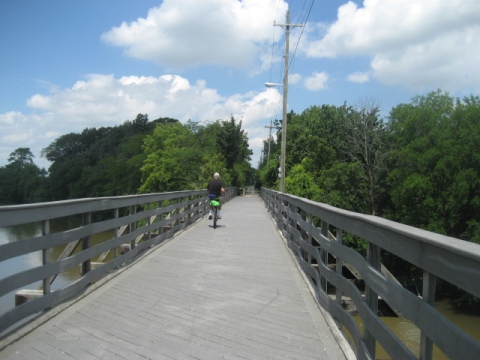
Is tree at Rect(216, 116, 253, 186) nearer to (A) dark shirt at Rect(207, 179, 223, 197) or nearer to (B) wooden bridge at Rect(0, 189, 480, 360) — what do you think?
(A) dark shirt at Rect(207, 179, 223, 197)

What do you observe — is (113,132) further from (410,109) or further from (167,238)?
(167,238)

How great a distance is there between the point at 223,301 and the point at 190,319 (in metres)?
0.78

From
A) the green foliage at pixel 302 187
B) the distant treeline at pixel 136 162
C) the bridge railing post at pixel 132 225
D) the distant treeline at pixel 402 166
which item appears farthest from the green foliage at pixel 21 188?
the bridge railing post at pixel 132 225

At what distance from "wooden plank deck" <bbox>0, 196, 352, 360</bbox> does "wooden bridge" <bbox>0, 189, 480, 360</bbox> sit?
11 millimetres

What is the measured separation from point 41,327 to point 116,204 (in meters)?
2.74

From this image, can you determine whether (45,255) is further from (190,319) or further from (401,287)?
(401,287)

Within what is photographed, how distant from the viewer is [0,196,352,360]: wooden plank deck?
3.73 metres

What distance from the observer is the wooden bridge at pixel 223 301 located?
236 centimetres

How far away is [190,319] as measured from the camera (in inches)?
179

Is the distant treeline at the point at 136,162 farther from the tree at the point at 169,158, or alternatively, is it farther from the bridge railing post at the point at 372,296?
the bridge railing post at the point at 372,296

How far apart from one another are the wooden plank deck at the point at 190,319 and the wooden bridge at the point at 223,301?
0.4 inches

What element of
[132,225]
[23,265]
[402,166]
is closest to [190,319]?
[132,225]

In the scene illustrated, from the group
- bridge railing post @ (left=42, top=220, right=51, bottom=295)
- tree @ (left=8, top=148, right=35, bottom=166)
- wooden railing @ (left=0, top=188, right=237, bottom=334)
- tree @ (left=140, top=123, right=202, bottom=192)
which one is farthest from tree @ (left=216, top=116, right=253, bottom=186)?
tree @ (left=8, top=148, right=35, bottom=166)

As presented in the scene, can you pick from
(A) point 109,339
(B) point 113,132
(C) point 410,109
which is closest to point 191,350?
(A) point 109,339
